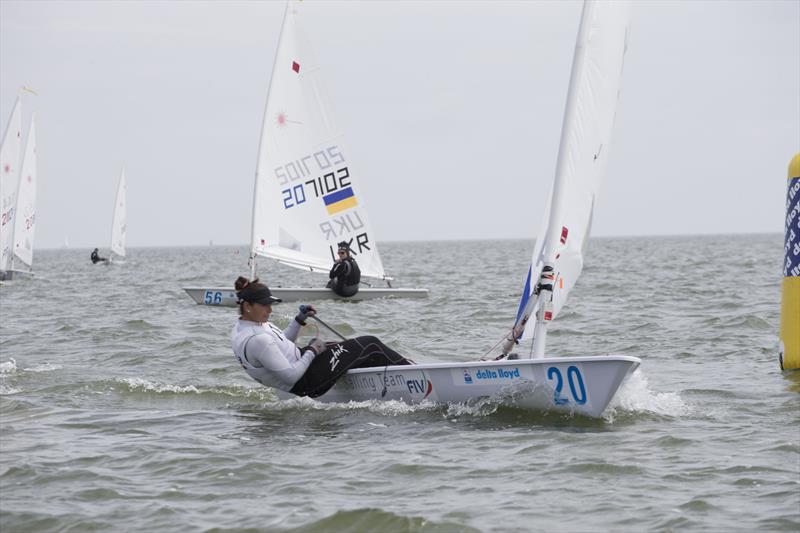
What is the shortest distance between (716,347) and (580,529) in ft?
23.4

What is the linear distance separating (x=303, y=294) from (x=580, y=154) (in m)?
10.4

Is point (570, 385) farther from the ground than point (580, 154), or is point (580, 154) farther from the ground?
point (580, 154)

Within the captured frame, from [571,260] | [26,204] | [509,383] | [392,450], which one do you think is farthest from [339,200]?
[26,204]

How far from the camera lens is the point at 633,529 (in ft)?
15.9

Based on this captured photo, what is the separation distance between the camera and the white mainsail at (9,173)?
94.8 ft

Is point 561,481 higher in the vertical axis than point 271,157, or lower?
lower

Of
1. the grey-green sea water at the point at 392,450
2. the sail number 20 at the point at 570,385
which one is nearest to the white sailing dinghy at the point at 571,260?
the sail number 20 at the point at 570,385

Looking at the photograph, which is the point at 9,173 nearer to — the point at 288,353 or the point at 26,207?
the point at 26,207

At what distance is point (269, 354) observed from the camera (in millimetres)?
7801

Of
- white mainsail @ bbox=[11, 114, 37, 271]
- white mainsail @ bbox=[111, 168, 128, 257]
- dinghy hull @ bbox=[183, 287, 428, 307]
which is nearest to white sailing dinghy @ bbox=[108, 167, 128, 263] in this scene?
white mainsail @ bbox=[111, 168, 128, 257]

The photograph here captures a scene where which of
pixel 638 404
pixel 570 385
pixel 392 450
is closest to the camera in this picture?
pixel 392 450

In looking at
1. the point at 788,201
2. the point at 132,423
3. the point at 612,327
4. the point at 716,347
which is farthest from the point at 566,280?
the point at 612,327

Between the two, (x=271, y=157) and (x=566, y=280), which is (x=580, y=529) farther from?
(x=271, y=157)

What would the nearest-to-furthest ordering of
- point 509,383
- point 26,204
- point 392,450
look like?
point 392,450, point 509,383, point 26,204
